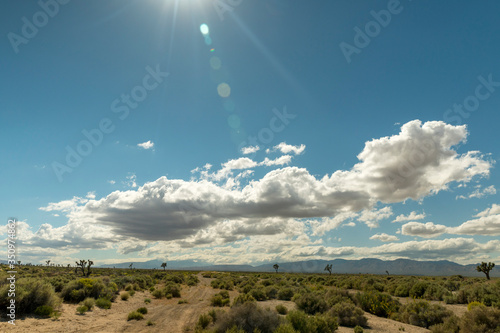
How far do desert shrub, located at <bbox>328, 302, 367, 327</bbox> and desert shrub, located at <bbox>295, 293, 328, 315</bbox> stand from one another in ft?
8.60

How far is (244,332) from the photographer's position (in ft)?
39.3

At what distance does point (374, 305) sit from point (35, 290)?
24.1m

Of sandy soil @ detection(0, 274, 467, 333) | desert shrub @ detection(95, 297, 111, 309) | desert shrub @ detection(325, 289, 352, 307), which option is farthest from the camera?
desert shrub @ detection(95, 297, 111, 309)

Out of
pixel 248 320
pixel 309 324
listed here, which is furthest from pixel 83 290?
pixel 309 324

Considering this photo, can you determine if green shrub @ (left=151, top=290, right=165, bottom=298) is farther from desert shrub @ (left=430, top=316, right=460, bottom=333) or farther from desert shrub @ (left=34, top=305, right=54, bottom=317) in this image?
desert shrub @ (left=430, top=316, right=460, bottom=333)

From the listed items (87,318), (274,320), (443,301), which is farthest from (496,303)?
(87,318)

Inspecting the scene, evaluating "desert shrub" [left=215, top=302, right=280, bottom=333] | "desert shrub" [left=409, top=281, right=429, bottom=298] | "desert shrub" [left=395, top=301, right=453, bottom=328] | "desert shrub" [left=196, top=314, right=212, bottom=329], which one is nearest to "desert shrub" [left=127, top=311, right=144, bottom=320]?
"desert shrub" [left=196, top=314, right=212, bottom=329]

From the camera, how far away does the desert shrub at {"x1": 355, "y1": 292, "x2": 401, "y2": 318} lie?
66.7ft

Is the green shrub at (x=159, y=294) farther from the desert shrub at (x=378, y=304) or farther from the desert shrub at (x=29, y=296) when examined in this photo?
the desert shrub at (x=378, y=304)

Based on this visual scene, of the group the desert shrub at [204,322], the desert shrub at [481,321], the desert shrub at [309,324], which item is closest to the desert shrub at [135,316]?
the desert shrub at [204,322]

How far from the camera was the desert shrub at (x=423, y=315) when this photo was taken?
53.7ft

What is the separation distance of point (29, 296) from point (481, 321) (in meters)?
25.5

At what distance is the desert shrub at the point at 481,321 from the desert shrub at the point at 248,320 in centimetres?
906

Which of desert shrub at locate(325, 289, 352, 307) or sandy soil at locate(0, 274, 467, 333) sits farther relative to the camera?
desert shrub at locate(325, 289, 352, 307)
